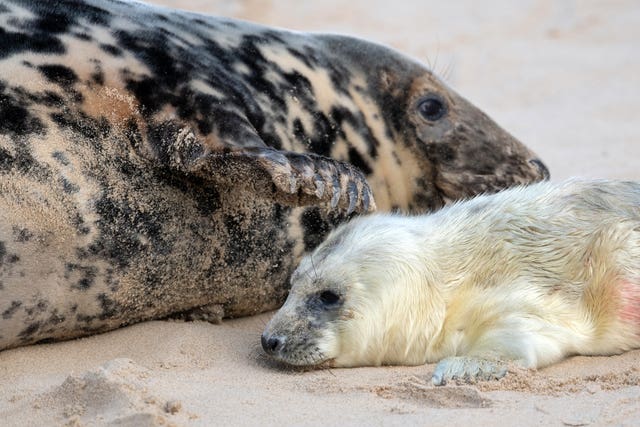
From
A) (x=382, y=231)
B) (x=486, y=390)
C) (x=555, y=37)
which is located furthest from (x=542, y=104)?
(x=486, y=390)

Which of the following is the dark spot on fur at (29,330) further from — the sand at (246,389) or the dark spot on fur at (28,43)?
the dark spot on fur at (28,43)

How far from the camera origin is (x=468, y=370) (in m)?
3.06

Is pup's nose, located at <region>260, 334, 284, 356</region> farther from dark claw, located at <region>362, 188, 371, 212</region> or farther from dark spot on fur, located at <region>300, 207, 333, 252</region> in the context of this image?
dark spot on fur, located at <region>300, 207, 333, 252</region>

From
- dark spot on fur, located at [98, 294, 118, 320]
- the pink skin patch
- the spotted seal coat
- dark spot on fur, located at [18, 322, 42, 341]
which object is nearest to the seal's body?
the pink skin patch

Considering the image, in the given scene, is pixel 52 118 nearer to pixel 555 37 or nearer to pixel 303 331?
pixel 303 331

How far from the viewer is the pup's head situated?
3396 mm

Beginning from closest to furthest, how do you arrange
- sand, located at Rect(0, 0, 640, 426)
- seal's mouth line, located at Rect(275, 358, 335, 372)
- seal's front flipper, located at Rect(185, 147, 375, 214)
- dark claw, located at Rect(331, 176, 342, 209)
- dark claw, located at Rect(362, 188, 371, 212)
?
sand, located at Rect(0, 0, 640, 426) < seal's mouth line, located at Rect(275, 358, 335, 372) < seal's front flipper, located at Rect(185, 147, 375, 214) < dark claw, located at Rect(331, 176, 342, 209) < dark claw, located at Rect(362, 188, 371, 212)

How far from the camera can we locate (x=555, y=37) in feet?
30.3

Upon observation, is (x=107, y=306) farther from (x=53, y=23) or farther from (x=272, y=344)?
(x=53, y=23)

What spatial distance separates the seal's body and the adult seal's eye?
993 millimetres

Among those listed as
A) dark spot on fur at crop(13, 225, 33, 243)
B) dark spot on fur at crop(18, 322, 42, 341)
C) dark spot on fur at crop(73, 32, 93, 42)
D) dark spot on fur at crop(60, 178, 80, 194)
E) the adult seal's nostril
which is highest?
dark spot on fur at crop(73, 32, 93, 42)

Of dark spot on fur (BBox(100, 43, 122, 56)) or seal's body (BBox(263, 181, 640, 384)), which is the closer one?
seal's body (BBox(263, 181, 640, 384))

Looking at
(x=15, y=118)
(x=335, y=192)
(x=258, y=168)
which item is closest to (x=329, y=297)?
(x=335, y=192)

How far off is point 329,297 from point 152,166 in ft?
2.21
